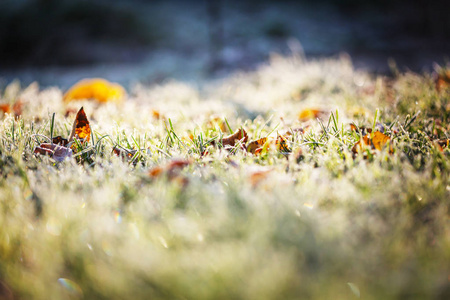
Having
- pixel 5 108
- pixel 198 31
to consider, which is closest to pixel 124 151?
pixel 5 108

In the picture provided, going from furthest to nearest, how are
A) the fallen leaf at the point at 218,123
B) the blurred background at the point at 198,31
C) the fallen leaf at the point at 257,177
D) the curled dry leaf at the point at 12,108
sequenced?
the blurred background at the point at 198,31
the curled dry leaf at the point at 12,108
the fallen leaf at the point at 218,123
the fallen leaf at the point at 257,177

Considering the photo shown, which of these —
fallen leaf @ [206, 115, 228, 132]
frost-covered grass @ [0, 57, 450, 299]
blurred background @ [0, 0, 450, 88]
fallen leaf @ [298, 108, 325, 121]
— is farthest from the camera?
blurred background @ [0, 0, 450, 88]

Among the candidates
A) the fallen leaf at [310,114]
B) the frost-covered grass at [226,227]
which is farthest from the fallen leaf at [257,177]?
the fallen leaf at [310,114]

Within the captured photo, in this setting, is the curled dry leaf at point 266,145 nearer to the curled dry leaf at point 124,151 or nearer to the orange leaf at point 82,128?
the curled dry leaf at point 124,151

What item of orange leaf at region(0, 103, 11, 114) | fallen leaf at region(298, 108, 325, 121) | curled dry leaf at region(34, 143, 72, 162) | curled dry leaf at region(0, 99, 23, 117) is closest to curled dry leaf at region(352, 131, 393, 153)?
fallen leaf at region(298, 108, 325, 121)

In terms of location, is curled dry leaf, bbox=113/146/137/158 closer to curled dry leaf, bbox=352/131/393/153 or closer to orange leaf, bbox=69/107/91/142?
orange leaf, bbox=69/107/91/142
